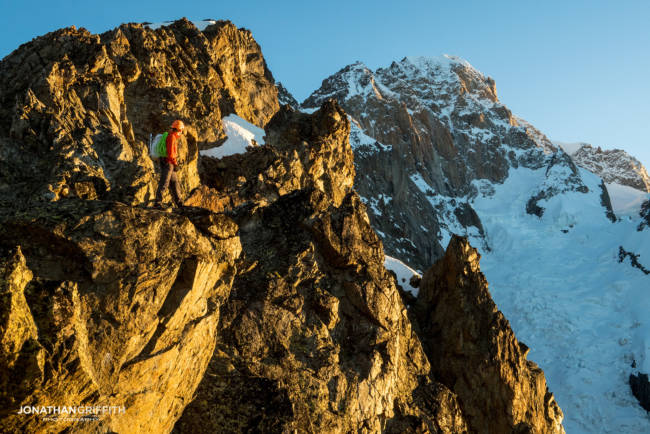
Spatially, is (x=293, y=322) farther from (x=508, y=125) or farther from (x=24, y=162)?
(x=508, y=125)

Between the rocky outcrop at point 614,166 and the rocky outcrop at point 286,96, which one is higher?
the rocky outcrop at point 614,166

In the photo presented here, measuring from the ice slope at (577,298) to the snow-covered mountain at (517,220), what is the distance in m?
0.18

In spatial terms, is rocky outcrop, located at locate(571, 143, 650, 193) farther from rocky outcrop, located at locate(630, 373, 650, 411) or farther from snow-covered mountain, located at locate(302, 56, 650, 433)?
rocky outcrop, located at locate(630, 373, 650, 411)

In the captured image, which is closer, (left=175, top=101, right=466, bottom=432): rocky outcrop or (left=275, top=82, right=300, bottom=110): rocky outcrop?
(left=175, top=101, right=466, bottom=432): rocky outcrop

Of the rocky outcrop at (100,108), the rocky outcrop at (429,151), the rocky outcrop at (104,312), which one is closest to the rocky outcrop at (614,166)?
the rocky outcrop at (429,151)

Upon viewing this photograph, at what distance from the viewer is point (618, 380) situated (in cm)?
4481

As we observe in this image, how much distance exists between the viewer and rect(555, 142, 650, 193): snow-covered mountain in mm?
146250

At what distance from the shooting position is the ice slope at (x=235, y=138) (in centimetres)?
2131

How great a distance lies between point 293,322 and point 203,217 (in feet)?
11.4

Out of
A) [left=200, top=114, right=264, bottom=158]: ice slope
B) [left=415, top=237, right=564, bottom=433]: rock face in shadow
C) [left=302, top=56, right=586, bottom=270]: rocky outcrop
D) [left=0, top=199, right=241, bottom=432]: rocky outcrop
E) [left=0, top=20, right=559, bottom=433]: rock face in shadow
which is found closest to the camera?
[left=0, top=199, right=241, bottom=432]: rocky outcrop

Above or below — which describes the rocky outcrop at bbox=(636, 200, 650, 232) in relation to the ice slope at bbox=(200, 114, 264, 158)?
above

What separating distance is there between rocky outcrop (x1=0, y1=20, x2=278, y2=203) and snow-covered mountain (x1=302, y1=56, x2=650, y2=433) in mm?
34422

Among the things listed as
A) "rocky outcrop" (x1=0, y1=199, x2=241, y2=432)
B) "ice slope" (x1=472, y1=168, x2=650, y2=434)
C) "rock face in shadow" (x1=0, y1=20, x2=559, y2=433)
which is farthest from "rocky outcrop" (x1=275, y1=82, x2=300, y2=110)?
"rocky outcrop" (x1=0, y1=199, x2=241, y2=432)

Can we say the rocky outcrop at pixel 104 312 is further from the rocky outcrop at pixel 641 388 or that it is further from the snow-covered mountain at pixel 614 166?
the snow-covered mountain at pixel 614 166
